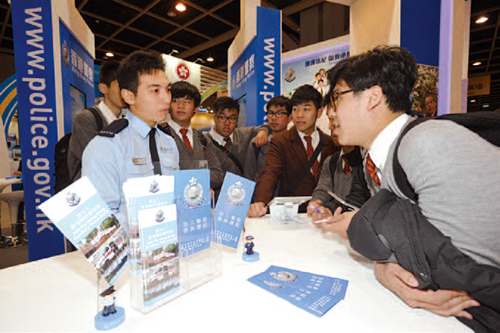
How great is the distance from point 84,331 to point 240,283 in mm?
416

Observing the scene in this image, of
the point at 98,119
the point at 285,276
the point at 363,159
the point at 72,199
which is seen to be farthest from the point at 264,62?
the point at 72,199

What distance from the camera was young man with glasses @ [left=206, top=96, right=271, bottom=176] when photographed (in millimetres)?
2811

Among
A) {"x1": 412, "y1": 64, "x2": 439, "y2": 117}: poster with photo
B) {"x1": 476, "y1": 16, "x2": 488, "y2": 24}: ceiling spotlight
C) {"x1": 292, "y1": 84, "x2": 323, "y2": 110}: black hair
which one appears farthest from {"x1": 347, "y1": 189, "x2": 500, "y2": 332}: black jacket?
{"x1": 476, "y1": 16, "x2": 488, "y2": 24}: ceiling spotlight

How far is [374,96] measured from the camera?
1.09 meters

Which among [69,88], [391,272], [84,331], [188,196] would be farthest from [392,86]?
[69,88]

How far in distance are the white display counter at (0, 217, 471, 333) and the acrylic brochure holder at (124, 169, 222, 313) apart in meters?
0.04

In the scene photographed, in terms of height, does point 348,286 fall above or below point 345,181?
below

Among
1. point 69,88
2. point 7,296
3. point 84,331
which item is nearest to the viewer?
point 84,331

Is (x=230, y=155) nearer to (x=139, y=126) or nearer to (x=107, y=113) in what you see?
(x=107, y=113)

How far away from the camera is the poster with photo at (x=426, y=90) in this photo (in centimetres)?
284

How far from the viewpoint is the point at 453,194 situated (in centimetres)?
66

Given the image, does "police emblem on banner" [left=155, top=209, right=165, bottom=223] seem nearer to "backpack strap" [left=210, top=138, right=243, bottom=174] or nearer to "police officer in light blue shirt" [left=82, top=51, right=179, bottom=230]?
"police officer in light blue shirt" [left=82, top=51, right=179, bottom=230]

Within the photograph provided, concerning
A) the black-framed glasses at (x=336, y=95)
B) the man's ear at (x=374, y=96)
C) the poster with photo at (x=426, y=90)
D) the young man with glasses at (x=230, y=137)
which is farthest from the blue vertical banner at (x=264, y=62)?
the man's ear at (x=374, y=96)

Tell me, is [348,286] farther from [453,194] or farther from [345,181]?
[345,181]
